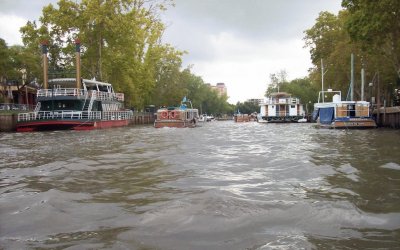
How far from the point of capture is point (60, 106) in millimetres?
35906

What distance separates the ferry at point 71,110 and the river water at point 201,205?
22138 millimetres

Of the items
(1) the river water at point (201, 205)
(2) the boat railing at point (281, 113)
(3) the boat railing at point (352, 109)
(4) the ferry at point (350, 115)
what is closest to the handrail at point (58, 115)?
(4) the ferry at point (350, 115)

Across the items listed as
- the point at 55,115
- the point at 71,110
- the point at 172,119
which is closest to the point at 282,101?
the point at 172,119

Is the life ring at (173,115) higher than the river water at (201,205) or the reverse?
higher

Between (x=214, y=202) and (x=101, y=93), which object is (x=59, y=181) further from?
(x=101, y=93)


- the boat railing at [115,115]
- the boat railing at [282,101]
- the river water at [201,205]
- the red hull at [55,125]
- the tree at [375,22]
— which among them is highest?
the tree at [375,22]

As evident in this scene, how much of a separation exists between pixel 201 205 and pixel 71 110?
30930 millimetres

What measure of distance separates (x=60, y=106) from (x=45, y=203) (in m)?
31.3

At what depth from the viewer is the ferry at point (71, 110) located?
32188 mm

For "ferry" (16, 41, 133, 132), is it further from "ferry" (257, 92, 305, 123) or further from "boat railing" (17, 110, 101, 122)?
"ferry" (257, 92, 305, 123)

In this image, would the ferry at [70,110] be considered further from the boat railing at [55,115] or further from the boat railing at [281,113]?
the boat railing at [281,113]

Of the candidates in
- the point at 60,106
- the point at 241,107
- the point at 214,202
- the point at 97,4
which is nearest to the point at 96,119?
the point at 60,106

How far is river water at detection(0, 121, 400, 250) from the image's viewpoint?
4.68 meters

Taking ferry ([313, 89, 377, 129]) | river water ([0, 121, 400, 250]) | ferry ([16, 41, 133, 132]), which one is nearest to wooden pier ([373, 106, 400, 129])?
ferry ([313, 89, 377, 129])
